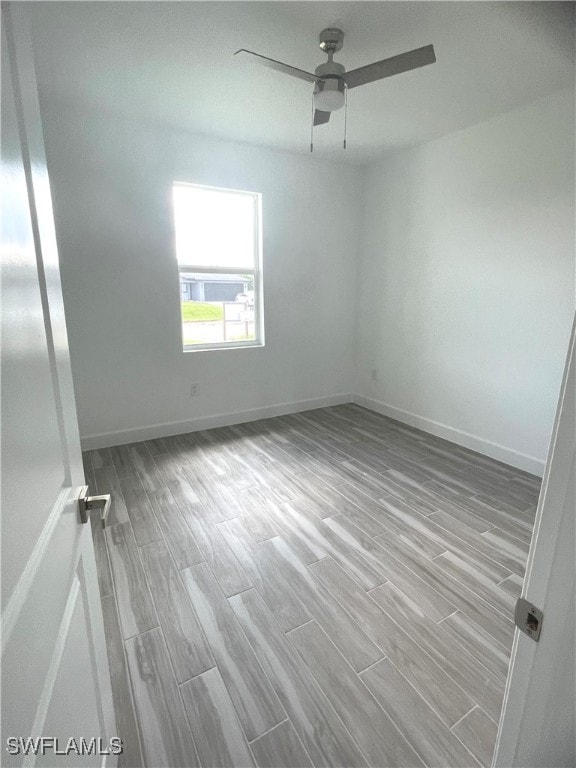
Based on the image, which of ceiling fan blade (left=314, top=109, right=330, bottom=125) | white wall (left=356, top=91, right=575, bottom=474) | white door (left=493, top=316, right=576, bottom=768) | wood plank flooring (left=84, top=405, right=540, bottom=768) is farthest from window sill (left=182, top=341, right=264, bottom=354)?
white door (left=493, top=316, right=576, bottom=768)

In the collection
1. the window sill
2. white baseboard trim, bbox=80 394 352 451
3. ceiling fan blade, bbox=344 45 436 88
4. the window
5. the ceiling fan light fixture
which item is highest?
ceiling fan blade, bbox=344 45 436 88

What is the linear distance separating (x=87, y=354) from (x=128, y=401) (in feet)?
1.86

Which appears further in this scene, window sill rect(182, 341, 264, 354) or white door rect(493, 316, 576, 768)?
window sill rect(182, 341, 264, 354)

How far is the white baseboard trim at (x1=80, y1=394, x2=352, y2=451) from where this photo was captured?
11.2 ft

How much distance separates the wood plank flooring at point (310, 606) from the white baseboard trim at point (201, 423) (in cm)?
33

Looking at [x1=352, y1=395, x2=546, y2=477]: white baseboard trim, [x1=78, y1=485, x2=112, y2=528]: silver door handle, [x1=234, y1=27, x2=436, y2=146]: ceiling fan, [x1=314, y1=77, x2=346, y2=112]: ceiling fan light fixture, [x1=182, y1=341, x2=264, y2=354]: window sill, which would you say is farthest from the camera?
[x1=182, y1=341, x2=264, y2=354]: window sill

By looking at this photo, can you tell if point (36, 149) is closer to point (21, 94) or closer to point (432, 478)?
point (21, 94)

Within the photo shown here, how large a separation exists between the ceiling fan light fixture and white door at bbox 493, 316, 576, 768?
2.15 m

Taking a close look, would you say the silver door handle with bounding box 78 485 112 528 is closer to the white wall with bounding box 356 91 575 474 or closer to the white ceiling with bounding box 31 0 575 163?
the white ceiling with bounding box 31 0 575 163

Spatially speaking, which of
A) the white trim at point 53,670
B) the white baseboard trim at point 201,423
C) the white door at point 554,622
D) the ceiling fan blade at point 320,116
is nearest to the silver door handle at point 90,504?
the white trim at point 53,670

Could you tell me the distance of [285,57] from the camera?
221cm

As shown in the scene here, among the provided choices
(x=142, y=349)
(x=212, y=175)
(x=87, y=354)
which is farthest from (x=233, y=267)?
(x=87, y=354)

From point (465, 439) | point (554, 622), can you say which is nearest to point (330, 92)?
point (554, 622)

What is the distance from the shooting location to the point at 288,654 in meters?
1.47
